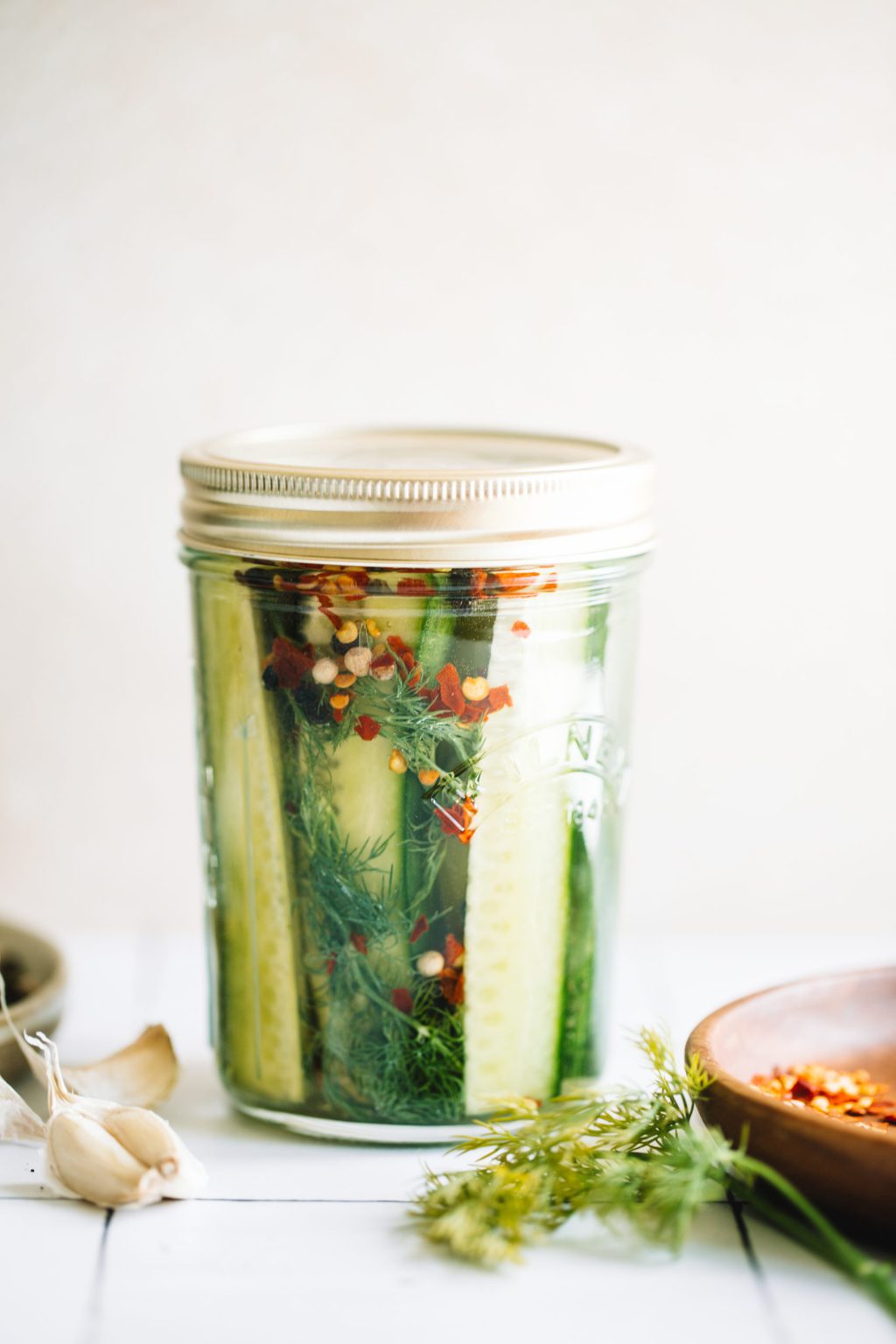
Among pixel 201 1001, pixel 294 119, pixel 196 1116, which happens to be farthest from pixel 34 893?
pixel 294 119

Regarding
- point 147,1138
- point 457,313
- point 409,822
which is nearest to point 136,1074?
point 147,1138

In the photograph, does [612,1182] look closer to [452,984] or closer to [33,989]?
[452,984]

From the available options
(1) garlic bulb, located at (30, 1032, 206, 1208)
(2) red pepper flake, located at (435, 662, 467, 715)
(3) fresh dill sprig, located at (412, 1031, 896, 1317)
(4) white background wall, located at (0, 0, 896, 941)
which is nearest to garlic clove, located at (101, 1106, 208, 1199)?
(1) garlic bulb, located at (30, 1032, 206, 1208)

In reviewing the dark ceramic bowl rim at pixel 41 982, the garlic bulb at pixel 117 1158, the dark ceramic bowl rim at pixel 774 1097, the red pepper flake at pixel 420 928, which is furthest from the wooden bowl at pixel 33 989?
the dark ceramic bowl rim at pixel 774 1097

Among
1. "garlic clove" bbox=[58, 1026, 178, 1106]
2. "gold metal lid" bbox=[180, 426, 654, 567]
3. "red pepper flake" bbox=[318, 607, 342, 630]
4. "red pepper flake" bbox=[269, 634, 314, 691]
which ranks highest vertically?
"gold metal lid" bbox=[180, 426, 654, 567]

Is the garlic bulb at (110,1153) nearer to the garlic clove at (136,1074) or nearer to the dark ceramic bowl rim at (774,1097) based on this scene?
the garlic clove at (136,1074)

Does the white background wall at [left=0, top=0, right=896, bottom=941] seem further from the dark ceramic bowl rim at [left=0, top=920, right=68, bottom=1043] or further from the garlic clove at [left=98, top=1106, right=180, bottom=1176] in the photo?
the garlic clove at [left=98, top=1106, right=180, bottom=1176]

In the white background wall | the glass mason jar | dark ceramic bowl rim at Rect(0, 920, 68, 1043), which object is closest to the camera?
the glass mason jar

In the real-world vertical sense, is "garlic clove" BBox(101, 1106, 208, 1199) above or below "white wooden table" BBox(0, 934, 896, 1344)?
above
